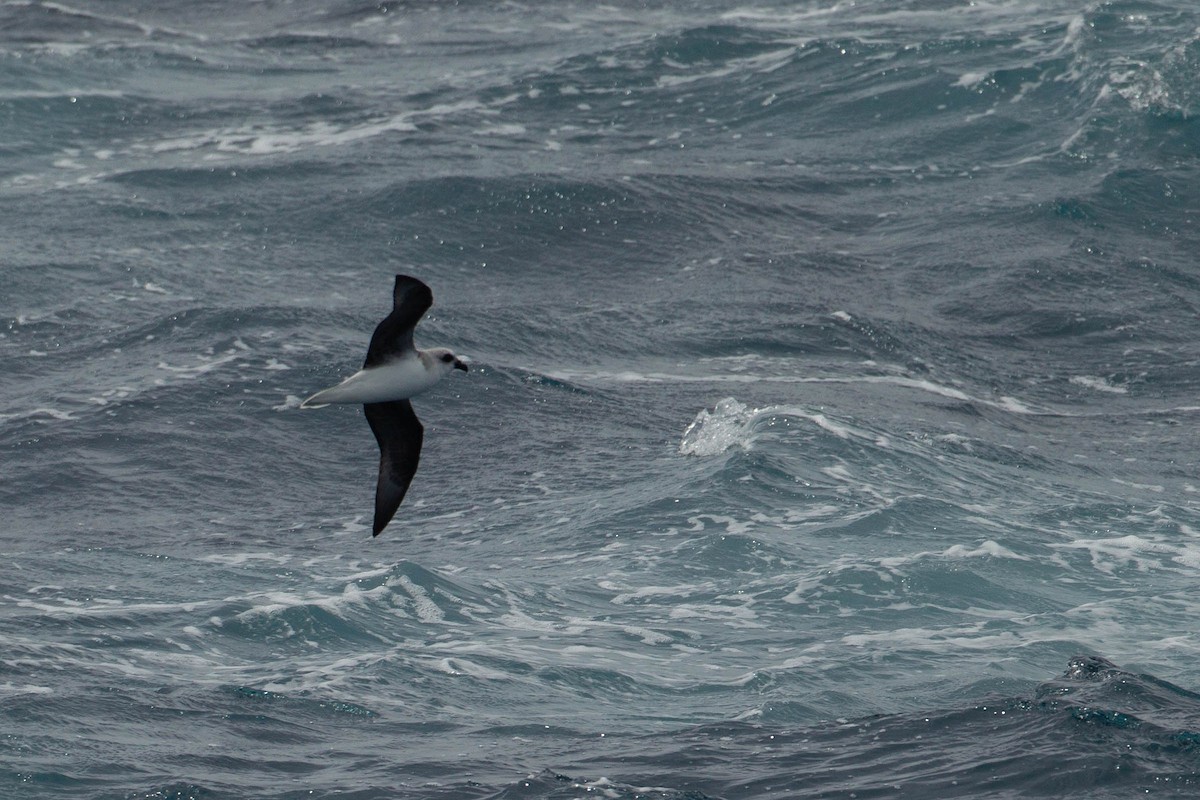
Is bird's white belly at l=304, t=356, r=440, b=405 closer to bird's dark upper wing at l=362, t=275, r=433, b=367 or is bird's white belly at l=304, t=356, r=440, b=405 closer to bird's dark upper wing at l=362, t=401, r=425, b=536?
bird's dark upper wing at l=362, t=275, r=433, b=367

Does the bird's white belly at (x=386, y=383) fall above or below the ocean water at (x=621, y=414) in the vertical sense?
above

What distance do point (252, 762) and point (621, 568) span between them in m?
8.08

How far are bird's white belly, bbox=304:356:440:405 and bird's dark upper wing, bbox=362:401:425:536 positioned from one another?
1.39ft

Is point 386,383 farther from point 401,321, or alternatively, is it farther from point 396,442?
point 396,442

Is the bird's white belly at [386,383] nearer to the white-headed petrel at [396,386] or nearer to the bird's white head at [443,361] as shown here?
the white-headed petrel at [396,386]

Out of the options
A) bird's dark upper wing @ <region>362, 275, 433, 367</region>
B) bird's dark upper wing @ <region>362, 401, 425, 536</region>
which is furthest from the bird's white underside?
bird's dark upper wing @ <region>362, 401, 425, 536</region>

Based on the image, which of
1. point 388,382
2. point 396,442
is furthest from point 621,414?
point 388,382

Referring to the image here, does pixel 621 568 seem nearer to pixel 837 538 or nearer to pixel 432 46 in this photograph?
pixel 837 538

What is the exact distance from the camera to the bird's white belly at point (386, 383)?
15.2m

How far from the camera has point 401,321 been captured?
1505 cm

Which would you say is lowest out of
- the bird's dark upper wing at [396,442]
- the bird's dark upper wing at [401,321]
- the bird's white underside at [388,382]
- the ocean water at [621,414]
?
the ocean water at [621,414]

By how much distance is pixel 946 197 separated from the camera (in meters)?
38.6

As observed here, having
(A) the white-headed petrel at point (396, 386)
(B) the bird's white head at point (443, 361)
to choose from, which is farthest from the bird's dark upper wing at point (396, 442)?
(B) the bird's white head at point (443, 361)

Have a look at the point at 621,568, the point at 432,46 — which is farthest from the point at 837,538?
the point at 432,46
